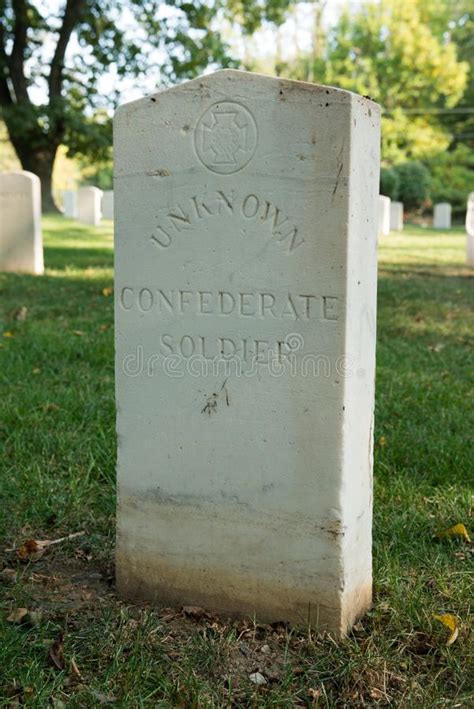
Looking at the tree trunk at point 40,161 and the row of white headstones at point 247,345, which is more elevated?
the tree trunk at point 40,161

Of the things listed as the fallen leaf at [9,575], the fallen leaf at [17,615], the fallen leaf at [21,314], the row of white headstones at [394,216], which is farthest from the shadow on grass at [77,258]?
the fallen leaf at [17,615]

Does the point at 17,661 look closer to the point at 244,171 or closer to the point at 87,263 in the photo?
the point at 244,171

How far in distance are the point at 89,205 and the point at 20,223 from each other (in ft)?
43.5

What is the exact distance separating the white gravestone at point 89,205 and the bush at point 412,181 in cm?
1607

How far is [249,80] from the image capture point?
2.34 m

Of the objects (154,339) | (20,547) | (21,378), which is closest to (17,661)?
(20,547)

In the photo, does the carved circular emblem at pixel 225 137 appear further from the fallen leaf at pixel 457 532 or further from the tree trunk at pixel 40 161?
the tree trunk at pixel 40 161

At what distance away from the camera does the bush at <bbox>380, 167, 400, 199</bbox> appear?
3372 cm

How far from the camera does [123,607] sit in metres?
2.62

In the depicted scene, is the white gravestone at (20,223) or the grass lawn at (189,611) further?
the white gravestone at (20,223)

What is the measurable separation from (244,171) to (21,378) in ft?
10.3

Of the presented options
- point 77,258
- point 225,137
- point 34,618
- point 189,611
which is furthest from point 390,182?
point 34,618

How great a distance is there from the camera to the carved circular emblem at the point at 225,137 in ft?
7.75

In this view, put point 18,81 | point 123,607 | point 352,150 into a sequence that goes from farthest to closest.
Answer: point 18,81 < point 123,607 < point 352,150
